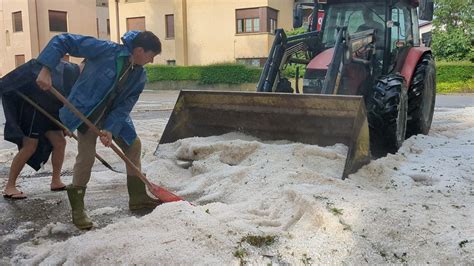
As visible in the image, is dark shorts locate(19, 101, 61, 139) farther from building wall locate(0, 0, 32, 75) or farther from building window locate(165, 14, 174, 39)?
building wall locate(0, 0, 32, 75)

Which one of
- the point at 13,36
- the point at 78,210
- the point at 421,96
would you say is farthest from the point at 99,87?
the point at 13,36

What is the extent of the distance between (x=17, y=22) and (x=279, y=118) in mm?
32615

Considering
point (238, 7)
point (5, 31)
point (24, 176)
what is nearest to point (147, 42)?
point (24, 176)

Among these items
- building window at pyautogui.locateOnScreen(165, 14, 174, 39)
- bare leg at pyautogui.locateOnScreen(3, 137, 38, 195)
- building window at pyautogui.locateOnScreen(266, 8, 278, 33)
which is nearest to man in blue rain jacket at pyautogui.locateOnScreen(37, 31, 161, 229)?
bare leg at pyautogui.locateOnScreen(3, 137, 38, 195)

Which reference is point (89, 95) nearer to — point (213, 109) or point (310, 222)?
point (310, 222)

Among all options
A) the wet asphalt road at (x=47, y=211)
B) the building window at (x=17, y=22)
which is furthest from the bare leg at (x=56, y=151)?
the building window at (x=17, y=22)

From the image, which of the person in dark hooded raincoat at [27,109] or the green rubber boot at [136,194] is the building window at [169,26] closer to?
the person in dark hooded raincoat at [27,109]

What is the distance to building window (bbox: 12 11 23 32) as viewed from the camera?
32.9 metres

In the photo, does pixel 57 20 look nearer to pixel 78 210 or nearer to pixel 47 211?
pixel 47 211

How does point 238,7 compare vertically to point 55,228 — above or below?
above

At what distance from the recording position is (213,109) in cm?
584

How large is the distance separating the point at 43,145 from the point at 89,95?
1.40m

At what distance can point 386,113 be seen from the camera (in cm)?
550

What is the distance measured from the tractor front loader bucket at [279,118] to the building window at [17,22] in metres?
31.1
